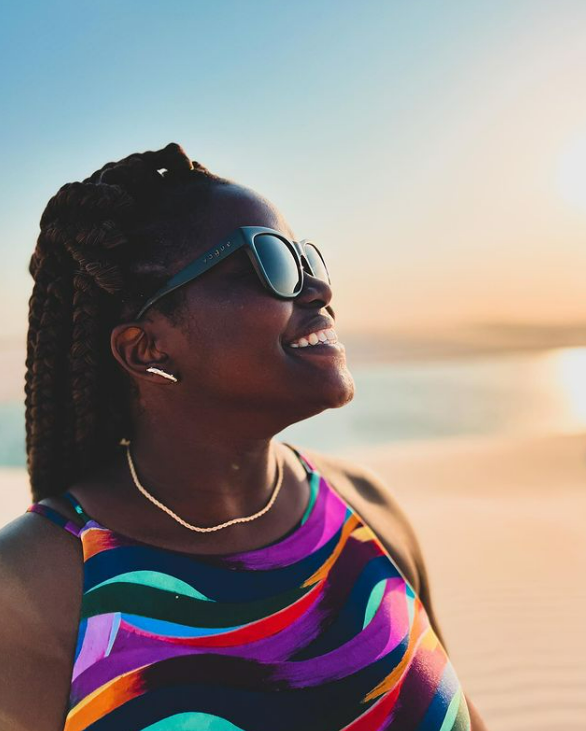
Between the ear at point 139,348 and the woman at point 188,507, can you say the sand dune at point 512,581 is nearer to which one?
the woman at point 188,507

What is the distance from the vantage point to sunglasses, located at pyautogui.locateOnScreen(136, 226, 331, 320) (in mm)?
1941

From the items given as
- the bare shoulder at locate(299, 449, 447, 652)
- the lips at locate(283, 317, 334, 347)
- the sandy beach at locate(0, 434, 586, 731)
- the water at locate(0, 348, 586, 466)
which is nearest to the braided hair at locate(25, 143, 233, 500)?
the lips at locate(283, 317, 334, 347)

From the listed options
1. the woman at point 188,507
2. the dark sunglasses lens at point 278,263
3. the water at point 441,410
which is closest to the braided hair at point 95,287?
the woman at point 188,507

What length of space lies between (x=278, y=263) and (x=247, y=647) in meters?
1.08

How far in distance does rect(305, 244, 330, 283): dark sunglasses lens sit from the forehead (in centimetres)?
14

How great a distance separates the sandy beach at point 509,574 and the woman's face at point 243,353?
2.99 m

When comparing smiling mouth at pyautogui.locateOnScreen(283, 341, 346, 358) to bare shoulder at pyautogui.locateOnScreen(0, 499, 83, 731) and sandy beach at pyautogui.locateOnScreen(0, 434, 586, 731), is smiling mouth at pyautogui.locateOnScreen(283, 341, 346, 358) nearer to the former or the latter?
bare shoulder at pyautogui.locateOnScreen(0, 499, 83, 731)

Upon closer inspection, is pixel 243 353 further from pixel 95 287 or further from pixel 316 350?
pixel 95 287

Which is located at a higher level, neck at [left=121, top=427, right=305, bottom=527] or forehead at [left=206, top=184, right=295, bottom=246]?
forehead at [left=206, top=184, right=295, bottom=246]

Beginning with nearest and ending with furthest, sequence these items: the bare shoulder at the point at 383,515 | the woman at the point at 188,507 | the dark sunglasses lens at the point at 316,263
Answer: the woman at the point at 188,507
the dark sunglasses lens at the point at 316,263
the bare shoulder at the point at 383,515

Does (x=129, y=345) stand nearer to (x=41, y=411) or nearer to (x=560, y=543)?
(x=41, y=411)

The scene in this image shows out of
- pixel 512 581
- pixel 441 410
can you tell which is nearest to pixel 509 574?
pixel 512 581

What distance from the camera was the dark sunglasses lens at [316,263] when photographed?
2220 millimetres

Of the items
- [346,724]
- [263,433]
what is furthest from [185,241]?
[346,724]
